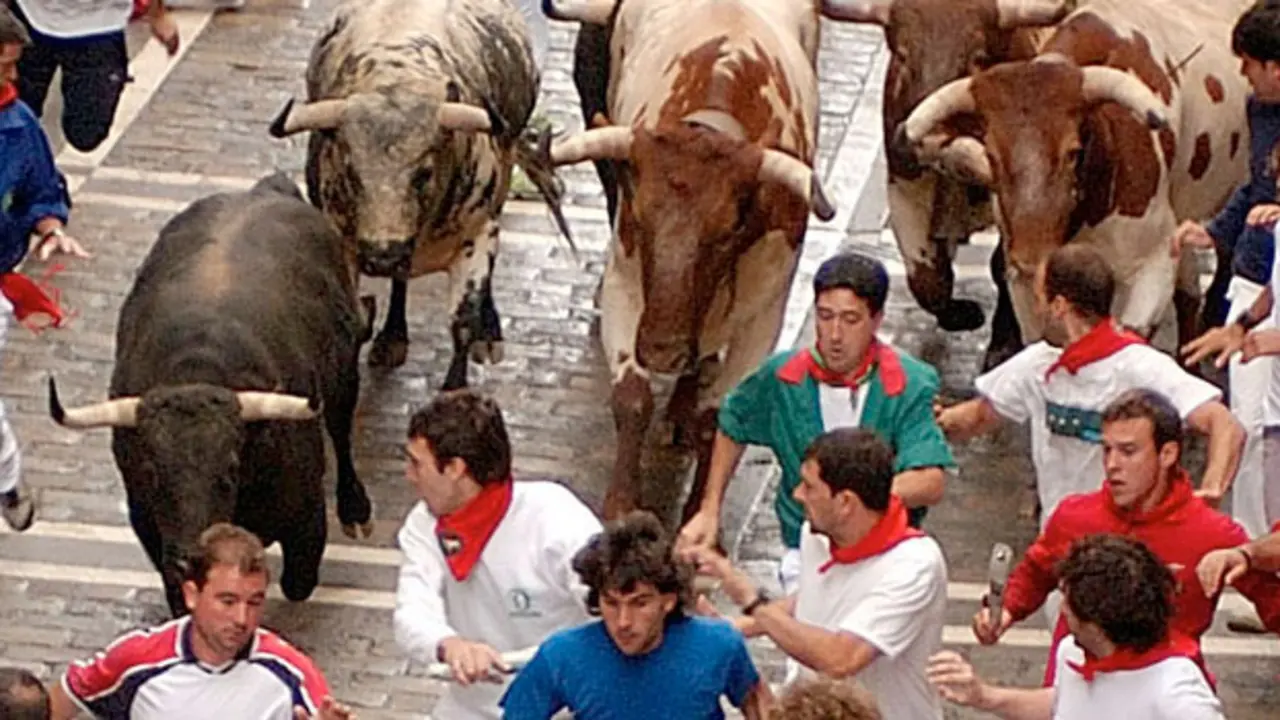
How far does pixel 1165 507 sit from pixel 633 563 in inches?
75.5

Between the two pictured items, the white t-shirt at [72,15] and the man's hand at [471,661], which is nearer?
the man's hand at [471,661]

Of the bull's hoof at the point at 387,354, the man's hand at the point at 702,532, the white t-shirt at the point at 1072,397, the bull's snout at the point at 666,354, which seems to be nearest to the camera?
A: the man's hand at the point at 702,532

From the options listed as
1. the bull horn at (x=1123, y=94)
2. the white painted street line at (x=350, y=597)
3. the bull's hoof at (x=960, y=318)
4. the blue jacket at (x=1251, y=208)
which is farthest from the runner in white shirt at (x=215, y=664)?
the bull's hoof at (x=960, y=318)

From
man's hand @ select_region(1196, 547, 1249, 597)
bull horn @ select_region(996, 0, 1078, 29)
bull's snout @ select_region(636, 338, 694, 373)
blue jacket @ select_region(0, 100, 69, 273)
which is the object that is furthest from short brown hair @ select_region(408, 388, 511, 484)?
bull horn @ select_region(996, 0, 1078, 29)

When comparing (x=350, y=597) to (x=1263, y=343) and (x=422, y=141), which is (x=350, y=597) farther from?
(x=1263, y=343)

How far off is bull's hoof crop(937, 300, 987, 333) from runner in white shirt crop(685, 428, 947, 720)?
526 centimetres

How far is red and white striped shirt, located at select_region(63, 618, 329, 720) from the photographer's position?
27.3ft

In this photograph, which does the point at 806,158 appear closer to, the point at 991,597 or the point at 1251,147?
the point at 1251,147

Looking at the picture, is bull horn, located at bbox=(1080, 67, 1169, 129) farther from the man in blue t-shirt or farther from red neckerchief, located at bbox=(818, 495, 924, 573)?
the man in blue t-shirt

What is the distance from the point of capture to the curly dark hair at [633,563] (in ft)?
25.1

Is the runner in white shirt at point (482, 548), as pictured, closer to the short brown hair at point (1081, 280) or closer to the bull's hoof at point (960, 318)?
the short brown hair at point (1081, 280)

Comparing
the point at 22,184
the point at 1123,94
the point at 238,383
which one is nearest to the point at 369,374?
the point at 22,184

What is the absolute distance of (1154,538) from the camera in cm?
871

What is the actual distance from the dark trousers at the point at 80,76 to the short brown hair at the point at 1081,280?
6170mm
